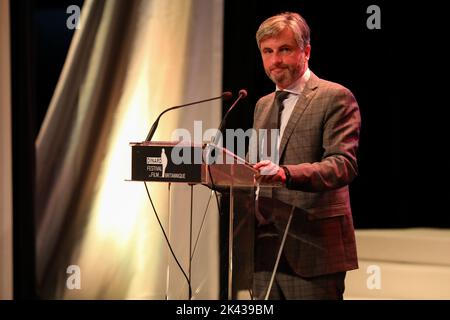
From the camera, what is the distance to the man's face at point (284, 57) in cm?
262

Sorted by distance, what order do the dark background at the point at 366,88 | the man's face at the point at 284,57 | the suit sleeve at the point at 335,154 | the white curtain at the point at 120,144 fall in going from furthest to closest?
1. the white curtain at the point at 120,144
2. the dark background at the point at 366,88
3. the man's face at the point at 284,57
4. the suit sleeve at the point at 335,154

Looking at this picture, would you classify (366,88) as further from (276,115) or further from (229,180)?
(229,180)

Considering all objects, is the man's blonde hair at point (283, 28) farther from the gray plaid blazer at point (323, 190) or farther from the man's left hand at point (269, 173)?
the man's left hand at point (269, 173)

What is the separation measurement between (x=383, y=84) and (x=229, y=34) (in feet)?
2.95

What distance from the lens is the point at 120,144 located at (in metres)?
4.08

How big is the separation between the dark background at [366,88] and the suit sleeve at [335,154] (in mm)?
1170

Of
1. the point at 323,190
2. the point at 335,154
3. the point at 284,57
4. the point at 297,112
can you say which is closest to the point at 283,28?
the point at 284,57

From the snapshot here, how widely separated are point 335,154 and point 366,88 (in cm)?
147

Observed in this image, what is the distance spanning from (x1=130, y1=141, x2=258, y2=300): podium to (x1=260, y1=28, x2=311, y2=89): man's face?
48 cm

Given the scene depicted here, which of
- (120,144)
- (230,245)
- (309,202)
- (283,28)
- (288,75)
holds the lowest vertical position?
(230,245)

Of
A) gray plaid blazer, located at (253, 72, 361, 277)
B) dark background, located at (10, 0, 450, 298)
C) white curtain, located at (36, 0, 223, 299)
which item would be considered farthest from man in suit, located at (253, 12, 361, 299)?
white curtain, located at (36, 0, 223, 299)

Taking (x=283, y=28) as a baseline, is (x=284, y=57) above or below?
below

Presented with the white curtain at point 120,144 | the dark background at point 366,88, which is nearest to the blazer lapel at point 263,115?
the dark background at point 366,88

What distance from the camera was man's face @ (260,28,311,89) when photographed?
2.62 metres
